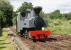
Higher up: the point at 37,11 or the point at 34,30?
the point at 37,11

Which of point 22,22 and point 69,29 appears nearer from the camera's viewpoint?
point 22,22

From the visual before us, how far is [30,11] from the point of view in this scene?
2339 centimetres

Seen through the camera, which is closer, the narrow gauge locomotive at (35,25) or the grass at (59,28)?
the narrow gauge locomotive at (35,25)

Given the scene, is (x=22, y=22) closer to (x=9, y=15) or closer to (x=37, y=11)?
(x=37, y=11)

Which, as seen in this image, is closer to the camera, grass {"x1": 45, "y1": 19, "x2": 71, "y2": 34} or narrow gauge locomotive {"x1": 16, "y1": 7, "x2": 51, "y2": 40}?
narrow gauge locomotive {"x1": 16, "y1": 7, "x2": 51, "y2": 40}

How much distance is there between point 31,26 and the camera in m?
22.5

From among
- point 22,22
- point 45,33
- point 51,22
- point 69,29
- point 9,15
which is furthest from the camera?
point 9,15

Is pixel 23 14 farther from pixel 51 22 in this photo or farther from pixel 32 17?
pixel 51 22

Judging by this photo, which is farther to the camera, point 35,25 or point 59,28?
point 59,28

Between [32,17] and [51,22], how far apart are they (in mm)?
28775

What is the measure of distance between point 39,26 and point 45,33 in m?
0.97

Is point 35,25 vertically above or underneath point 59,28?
above

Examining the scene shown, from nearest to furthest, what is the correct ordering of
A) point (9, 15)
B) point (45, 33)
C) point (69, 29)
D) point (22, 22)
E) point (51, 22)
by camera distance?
point (45, 33)
point (22, 22)
point (69, 29)
point (51, 22)
point (9, 15)

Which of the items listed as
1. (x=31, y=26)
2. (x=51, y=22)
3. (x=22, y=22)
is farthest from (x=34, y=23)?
(x=51, y=22)
